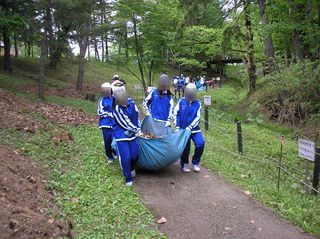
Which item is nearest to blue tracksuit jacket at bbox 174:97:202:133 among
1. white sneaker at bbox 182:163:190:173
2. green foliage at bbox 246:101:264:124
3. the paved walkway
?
white sneaker at bbox 182:163:190:173

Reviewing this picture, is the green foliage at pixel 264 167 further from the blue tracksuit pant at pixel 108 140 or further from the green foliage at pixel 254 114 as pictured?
the blue tracksuit pant at pixel 108 140

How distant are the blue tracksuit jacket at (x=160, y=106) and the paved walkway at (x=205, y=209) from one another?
1270 millimetres

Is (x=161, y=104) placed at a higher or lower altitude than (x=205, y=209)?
higher

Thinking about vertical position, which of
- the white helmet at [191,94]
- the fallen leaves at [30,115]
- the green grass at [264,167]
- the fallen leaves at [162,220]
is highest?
the white helmet at [191,94]

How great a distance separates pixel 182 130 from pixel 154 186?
1272mm

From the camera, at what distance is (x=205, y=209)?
6.48m

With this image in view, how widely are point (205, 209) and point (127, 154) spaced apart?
1.86 meters

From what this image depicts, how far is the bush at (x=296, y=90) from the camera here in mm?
15695

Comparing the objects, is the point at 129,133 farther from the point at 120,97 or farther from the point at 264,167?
the point at 264,167

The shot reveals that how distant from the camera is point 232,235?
5621mm

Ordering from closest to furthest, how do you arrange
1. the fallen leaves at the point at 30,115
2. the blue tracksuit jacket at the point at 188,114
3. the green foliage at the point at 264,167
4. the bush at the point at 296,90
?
the green foliage at the point at 264,167 < the blue tracksuit jacket at the point at 188,114 < the fallen leaves at the point at 30,115 < the bush at the point at 296,90

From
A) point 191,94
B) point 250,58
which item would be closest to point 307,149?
point 191,94

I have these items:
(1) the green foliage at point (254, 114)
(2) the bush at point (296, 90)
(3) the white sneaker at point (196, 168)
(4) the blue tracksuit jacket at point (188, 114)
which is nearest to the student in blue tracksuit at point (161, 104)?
(4) the blue tracksuit jacket at point (188, 114)

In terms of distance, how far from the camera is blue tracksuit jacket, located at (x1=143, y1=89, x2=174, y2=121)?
8648 mm
